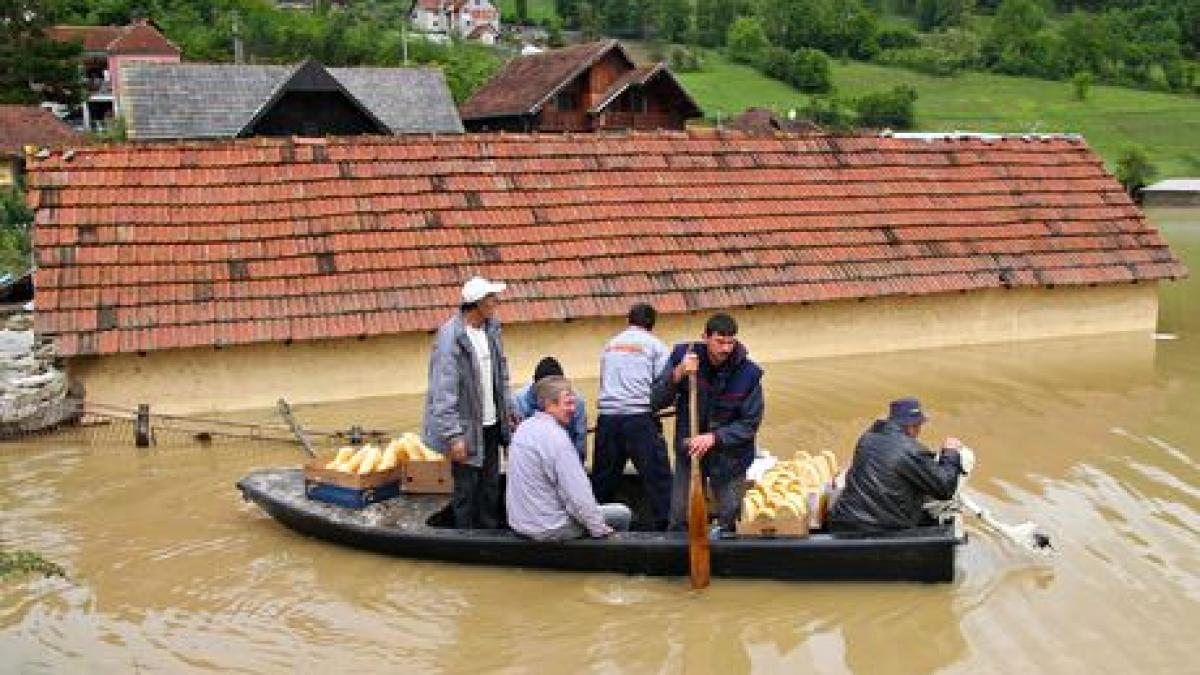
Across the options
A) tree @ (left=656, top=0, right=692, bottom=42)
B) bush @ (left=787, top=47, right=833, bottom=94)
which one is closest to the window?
bush @ (left=787, top=47, right=833, bottom=94)

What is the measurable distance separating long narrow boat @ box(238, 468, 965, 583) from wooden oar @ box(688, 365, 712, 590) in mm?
99

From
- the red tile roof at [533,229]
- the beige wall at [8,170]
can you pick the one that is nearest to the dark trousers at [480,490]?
the red tile roof at [533,229]

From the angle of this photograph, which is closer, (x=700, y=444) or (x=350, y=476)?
(x=700, y=444)

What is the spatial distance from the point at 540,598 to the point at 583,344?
6.62m

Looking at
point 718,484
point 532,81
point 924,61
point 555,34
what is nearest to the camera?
point 718,484

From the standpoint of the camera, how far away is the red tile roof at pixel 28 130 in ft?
127

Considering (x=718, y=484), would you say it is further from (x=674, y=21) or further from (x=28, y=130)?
(x=674, y=21)

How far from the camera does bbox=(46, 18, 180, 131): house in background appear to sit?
183 ft

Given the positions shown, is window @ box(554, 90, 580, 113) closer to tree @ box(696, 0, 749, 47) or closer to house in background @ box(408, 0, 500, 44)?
house in background @ box(408, 0, 500, 44)

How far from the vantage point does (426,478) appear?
30.4 feet

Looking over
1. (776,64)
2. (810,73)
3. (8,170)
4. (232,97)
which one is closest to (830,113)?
(810,73)

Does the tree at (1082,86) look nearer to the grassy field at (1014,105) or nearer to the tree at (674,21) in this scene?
the grassy field at (1014,105)

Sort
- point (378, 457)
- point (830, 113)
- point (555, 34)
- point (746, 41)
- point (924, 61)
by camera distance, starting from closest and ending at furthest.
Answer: point (378, 457) → point (830, 113) → point (555, 34) → point (924, 61) → point (746, 41)

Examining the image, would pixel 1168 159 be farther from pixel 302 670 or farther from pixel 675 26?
pixel 302 670
